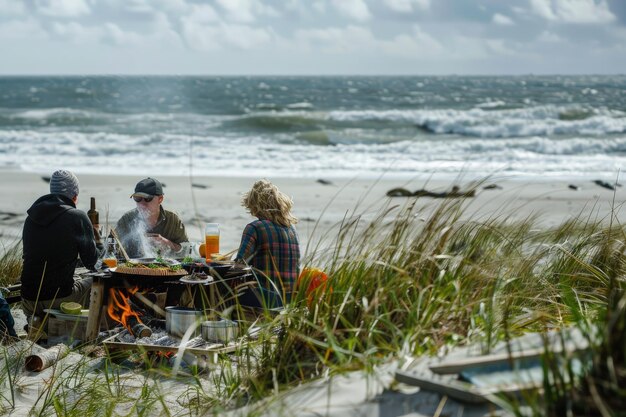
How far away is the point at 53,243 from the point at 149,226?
48.7 inches

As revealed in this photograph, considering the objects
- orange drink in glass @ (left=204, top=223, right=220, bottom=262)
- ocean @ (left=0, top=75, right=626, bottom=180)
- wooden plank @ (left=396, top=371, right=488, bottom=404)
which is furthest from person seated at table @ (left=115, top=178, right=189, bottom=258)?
ocean @ (left=0, top=75, right=626, bottom=180)

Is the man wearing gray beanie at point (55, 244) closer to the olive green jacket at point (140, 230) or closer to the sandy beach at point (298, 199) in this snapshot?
the olive green jacket at point (140, 230)

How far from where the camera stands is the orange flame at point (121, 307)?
6234 millimetres

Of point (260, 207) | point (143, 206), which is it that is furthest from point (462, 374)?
point (143, 206)

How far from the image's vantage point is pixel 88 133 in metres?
33.1

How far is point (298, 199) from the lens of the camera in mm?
15594

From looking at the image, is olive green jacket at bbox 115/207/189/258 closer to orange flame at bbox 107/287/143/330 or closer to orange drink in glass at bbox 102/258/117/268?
orange drink in glass at bbox 102/258/117/268

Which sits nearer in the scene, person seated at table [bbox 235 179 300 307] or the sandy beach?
person seated at table [bbox 235 179 300 307]

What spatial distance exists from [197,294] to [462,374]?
11.1 feet

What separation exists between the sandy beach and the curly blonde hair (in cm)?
413

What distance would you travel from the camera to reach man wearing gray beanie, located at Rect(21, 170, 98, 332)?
6.37 m

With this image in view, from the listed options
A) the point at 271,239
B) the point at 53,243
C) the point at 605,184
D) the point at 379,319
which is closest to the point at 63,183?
the point at 53,243

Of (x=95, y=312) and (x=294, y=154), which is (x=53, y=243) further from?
(x=294, y=154)

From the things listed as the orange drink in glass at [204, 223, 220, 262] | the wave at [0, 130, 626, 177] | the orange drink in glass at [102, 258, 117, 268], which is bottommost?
the wave at [0, 130, 626, 177]
